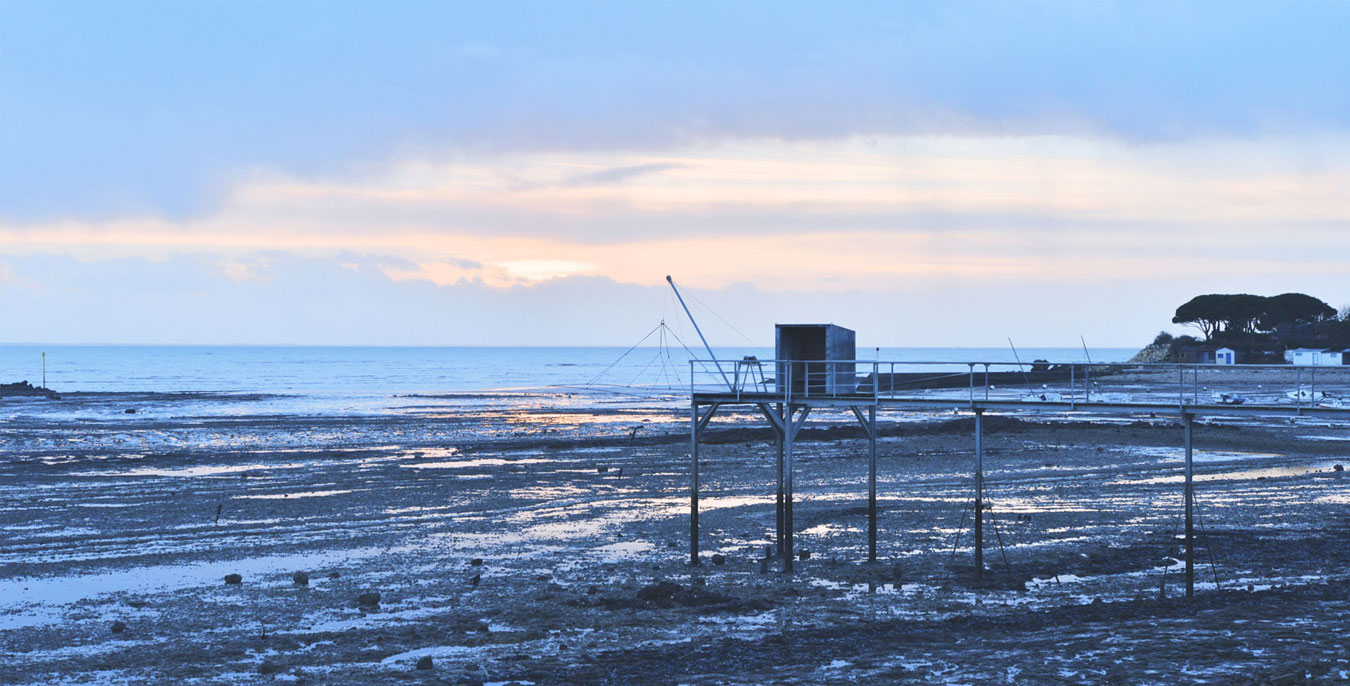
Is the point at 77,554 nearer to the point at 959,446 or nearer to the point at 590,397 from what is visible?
the point at 959,446

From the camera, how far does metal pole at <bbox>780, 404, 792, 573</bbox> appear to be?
28781 mm

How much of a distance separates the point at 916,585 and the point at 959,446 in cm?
3845

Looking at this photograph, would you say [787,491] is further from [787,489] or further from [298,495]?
[298,495]

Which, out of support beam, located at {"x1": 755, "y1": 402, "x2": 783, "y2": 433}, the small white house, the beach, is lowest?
the beach

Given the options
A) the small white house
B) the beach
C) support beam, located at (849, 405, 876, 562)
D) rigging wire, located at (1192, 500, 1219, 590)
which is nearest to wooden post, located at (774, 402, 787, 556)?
the beach

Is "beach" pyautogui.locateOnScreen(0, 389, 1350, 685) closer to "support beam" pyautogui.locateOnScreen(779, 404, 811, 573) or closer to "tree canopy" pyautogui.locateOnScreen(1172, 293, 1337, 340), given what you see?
"support beam" pyautogui.locateOnScreen(779, 404, 811, 573)

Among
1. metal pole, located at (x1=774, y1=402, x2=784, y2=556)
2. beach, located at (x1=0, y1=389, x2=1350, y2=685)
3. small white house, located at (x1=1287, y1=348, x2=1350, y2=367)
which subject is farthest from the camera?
small white house, located at (x1=1287, y1=348, x2=1350, y2=367)

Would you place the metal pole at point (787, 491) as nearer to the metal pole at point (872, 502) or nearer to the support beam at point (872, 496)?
the support beam at point (872, 496)

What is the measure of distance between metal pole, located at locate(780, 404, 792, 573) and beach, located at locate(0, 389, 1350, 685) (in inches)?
25.2

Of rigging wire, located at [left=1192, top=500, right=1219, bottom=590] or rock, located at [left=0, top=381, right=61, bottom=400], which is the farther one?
rock, located at [left=0, top=381, right=61, bottom=400]

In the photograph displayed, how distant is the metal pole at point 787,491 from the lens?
2878cm

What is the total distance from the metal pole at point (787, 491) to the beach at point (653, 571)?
64 centimetres

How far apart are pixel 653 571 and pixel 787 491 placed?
169 inches

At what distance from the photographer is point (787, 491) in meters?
30.7
